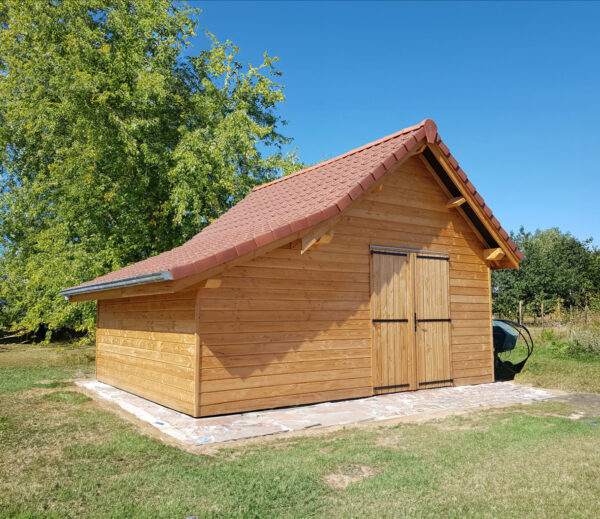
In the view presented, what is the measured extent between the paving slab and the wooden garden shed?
0.65 feet

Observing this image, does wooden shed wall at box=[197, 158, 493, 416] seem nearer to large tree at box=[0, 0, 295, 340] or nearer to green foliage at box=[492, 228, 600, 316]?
large tree at box=[0, 0, 295, 340]

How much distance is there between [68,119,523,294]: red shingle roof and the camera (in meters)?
6.29

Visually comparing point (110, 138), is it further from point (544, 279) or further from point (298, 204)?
point (544, 279)

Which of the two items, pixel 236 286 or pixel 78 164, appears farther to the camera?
pixel 78 164

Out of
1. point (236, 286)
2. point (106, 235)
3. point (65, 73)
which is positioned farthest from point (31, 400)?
point (65, 73)

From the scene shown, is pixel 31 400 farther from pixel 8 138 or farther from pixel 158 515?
pixel 8 138

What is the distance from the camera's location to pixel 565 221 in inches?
1927

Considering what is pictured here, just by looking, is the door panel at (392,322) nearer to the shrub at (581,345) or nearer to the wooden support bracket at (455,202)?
the wooden support bracket at (455,202)

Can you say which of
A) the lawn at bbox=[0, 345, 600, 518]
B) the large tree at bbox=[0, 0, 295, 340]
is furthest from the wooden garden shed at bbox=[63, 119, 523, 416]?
the large tree at bbox=[0, 0, 295, 340]

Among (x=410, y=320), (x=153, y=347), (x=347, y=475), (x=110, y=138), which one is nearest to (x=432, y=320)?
(x=410, y=320)

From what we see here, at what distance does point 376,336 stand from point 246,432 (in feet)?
10.6

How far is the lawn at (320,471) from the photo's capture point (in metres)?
3.58

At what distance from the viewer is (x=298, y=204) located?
8.22 meters

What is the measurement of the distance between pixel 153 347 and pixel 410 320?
14.8ft
